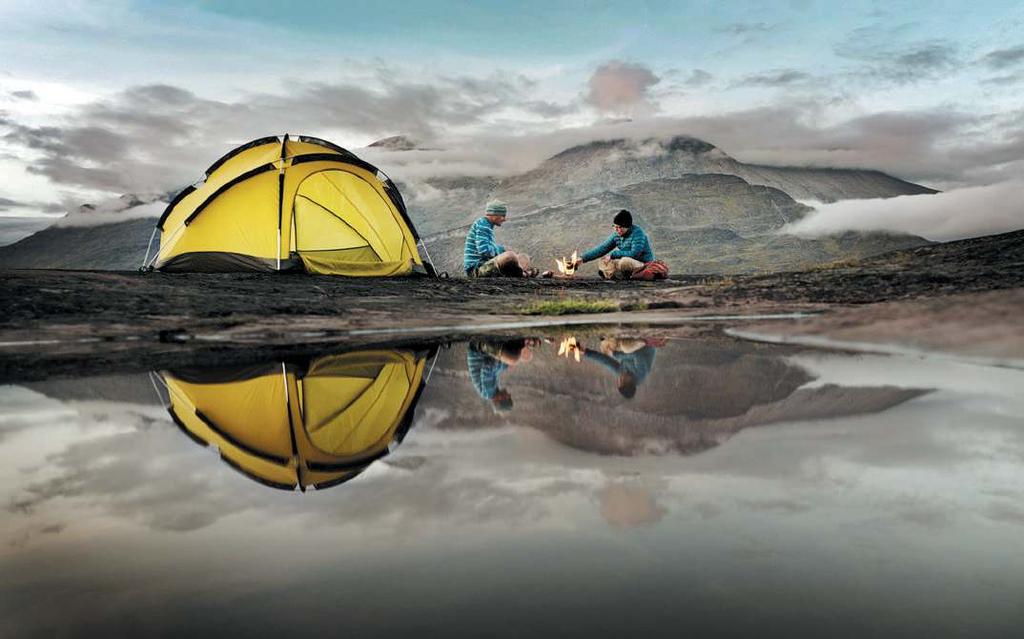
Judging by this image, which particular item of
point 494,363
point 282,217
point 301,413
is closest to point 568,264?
point 282,217

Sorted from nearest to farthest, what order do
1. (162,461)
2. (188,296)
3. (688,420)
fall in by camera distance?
(162,461) < (688,420) < (188,296)

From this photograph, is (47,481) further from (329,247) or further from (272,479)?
(329,247)

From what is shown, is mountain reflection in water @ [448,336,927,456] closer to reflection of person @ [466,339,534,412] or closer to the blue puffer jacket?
reflection of person @ [466,339,534,412]

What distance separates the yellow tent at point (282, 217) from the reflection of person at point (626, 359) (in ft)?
41.7

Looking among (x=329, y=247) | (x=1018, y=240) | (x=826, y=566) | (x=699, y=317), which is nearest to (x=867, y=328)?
(x=699, y=317)

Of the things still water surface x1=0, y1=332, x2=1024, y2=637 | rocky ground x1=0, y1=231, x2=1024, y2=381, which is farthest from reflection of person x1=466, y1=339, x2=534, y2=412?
rocky ground x1=0, y1=231, x2=1024, y2=381

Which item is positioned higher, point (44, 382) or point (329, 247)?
point (329, 247)

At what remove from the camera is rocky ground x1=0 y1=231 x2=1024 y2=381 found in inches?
316

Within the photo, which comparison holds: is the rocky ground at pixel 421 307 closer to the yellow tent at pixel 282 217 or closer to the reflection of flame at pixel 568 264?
the reflection of flame at pixel 568 264

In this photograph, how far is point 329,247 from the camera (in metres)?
21.0

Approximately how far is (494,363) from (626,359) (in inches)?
49.2

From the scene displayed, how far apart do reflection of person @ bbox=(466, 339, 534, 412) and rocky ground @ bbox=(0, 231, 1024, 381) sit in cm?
149

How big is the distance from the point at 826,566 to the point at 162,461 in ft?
9.69

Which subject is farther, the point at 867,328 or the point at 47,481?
the point at 867,328
